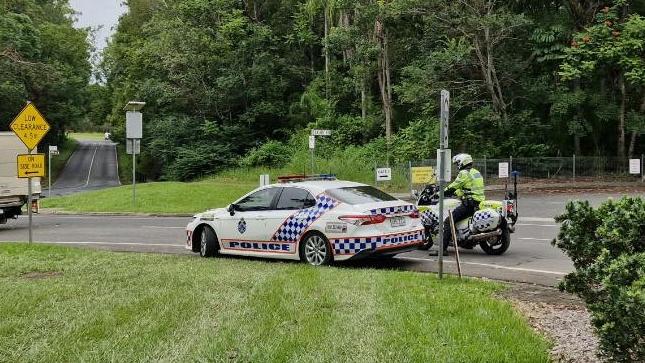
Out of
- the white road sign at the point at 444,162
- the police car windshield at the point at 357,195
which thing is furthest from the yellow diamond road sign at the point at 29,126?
the white road sign at the point at 444,162

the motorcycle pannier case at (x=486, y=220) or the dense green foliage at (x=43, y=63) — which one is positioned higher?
the dense green foliage at (x=43, y=63)

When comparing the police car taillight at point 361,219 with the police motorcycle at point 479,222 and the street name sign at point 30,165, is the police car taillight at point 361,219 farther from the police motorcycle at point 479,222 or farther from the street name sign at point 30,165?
the street name sign at point 30,165

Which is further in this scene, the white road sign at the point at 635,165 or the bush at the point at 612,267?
the white road sign at the point at 635,165

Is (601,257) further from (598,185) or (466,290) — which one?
(598,185)

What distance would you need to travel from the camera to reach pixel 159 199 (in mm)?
27859

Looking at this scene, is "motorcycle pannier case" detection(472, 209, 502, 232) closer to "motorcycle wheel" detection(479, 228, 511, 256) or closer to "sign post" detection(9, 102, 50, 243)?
"motorcycle wheel" detection(479, 228, 511, 256)

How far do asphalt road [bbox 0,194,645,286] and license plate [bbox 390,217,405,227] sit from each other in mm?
746

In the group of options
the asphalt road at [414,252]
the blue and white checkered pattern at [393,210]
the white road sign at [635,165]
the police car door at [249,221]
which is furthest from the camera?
the white road sign at [635,165]

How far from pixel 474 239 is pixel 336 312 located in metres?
6.03

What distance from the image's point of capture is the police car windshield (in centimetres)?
1059

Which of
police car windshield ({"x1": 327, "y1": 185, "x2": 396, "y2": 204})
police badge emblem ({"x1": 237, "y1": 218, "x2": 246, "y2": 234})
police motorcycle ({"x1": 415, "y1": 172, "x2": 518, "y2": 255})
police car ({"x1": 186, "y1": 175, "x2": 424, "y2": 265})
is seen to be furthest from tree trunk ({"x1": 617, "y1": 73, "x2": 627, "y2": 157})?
police badge emblem ({"x1": 237, "y1": 218, "x2": 246, "y2": 234})

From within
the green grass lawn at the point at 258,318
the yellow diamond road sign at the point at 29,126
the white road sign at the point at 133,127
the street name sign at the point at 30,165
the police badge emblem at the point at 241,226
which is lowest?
the green grass lawn at the point at 258,318

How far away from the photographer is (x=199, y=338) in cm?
534

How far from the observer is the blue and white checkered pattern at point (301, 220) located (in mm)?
10602
